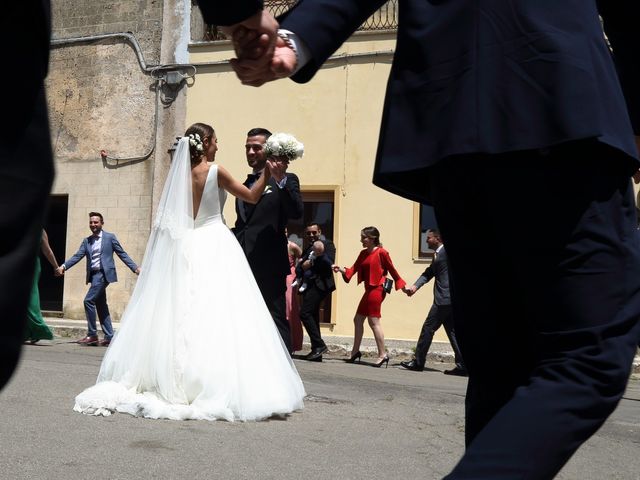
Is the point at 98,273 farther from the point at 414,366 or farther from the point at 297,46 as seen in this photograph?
the point at 297,46

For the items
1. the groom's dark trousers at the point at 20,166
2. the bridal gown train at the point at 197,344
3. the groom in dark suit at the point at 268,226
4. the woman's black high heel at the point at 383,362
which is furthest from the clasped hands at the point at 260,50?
the woman's black high heel at the point at 383,362

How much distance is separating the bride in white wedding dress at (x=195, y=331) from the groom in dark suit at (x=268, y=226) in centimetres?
87

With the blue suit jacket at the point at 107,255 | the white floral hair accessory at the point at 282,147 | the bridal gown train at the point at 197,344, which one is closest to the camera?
the bridal gown train at the point at 197,344

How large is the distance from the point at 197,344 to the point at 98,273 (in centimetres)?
842

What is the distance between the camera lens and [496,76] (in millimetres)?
2037

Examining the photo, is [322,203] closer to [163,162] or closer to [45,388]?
[163,162]

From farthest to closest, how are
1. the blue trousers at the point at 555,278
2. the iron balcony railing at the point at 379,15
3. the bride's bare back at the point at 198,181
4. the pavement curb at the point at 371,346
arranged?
the iron balcony railing at the point at 379,15
the pavement curb at the point at 371,346
the bride's bare back at the point at 198,181
the blue trousers at the point at 555,278

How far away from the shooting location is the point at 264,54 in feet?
7.14

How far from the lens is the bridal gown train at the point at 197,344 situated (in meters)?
5.52

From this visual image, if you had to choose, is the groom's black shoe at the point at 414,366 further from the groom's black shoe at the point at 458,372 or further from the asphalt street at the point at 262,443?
the asphalt street at the point at 262,443

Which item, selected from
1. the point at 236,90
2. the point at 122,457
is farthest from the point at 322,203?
the point at 122,457

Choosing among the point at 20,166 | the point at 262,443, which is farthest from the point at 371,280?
the point at 20,166

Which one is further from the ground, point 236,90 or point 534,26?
point 236,90

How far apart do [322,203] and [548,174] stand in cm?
1480
